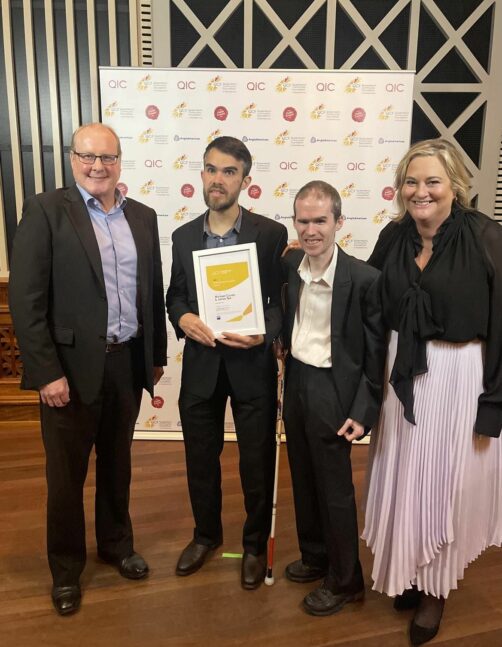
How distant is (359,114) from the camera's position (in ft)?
11.1

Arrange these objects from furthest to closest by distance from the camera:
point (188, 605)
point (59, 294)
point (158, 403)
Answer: point (158, 403) < point (188, 605) < point (59, 294)

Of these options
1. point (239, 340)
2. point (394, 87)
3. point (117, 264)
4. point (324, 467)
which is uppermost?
point (394, 87)

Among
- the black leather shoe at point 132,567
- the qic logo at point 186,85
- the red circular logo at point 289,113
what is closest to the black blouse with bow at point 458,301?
the black leather shoe at point 132,567

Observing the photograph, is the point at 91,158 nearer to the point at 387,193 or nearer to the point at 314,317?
the point at 314,317

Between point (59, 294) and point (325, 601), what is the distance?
151cm

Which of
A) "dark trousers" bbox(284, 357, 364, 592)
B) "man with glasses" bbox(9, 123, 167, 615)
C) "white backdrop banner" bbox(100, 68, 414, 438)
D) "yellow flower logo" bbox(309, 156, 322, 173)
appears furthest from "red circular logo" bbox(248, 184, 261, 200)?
"dark trousers" bbox(284, 357, 364, 592)

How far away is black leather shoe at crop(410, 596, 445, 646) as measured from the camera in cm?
197

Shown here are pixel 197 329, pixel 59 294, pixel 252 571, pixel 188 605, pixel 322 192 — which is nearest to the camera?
pixel 322 192

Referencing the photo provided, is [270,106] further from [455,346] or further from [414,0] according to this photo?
[455,346]

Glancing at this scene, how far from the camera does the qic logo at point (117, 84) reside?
10.7ft

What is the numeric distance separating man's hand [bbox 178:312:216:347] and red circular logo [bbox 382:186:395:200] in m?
1.91

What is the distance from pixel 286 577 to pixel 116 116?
106 inches

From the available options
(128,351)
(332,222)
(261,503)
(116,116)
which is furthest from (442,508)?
(116,116)

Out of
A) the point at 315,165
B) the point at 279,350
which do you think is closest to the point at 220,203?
the point at 279,350
